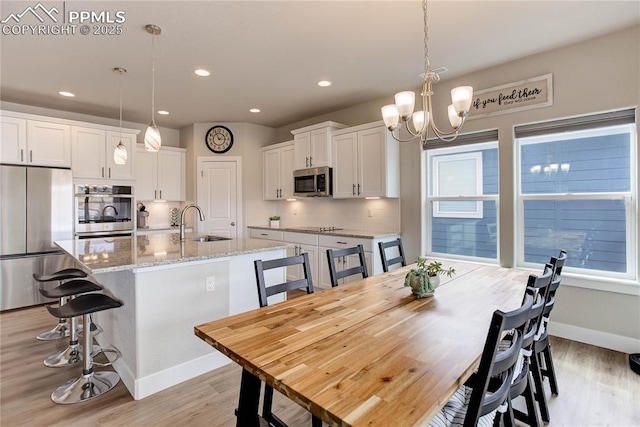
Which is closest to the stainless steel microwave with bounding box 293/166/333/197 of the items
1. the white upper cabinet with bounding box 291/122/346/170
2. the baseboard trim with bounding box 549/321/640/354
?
the white upper cabinet with bounding box 291/122/346/170

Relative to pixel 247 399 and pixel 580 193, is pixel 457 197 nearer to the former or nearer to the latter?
pixel 580 193

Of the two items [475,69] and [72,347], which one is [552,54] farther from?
[72,347]

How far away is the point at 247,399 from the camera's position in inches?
58.7

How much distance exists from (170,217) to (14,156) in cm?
244

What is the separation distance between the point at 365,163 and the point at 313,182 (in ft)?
3.05

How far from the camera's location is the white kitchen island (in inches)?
86.7

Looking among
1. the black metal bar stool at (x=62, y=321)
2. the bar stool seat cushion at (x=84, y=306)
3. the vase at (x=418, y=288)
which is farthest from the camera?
the black metal bar stool at (x=62, y=321)

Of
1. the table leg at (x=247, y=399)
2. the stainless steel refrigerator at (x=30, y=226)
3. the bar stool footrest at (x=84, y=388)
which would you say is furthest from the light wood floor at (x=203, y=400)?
the stainless steel refrigerator at (x=30, y=226)

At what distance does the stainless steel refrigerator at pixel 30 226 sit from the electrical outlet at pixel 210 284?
312 centimetres

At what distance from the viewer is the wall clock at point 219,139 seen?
5.86 m

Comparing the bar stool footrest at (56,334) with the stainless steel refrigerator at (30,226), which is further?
the stainless steel refrigerator at (30,226)

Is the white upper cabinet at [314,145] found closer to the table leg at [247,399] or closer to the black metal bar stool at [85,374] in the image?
the black metal bar stool at [85,374]

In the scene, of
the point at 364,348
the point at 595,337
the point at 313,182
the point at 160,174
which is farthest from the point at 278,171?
the point at 364,348

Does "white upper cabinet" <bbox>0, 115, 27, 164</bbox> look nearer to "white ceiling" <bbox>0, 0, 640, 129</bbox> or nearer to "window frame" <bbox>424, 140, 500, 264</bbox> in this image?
"white ceiling" <bbox>0, 0, 640, 129</bbox>
